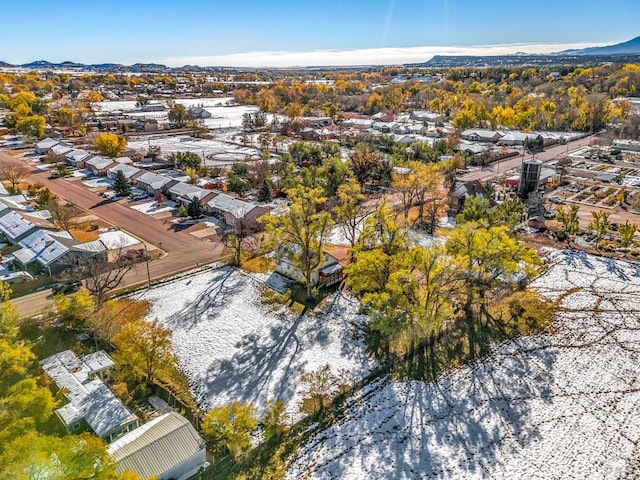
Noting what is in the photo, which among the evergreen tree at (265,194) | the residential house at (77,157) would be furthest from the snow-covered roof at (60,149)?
the evergreen tree at (265,194)

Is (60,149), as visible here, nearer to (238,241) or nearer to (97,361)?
(238,241)

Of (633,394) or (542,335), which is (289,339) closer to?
(542,335)

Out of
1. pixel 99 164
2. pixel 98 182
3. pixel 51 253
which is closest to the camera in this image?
pixel 51 253

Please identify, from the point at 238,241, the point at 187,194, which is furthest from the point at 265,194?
the point at 238,241

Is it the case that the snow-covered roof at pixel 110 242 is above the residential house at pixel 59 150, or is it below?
below

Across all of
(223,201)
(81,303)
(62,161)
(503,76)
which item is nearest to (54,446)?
(81,303)

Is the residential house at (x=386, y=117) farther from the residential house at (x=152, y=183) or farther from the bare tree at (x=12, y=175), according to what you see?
the bare tree at (x=12, y=175)
